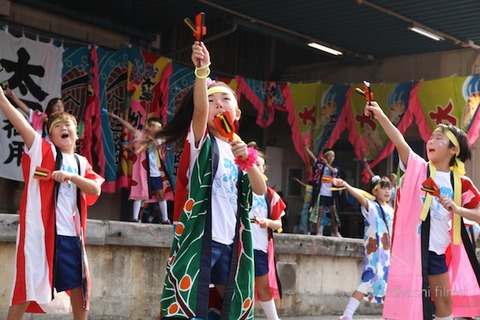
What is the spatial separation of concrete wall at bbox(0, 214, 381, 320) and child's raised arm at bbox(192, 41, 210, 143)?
2.80 meters

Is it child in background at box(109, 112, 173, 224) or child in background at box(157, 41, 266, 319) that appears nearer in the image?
child in background at box(157, 41, 266, 319)

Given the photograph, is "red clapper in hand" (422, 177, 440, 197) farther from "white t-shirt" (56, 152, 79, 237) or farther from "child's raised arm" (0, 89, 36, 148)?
"child's raised arm" (0, 89, 36, 148)

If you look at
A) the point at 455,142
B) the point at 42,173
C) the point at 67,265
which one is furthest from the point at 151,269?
the point at 455,142

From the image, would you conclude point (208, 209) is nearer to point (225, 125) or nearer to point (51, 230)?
point (225, 125)

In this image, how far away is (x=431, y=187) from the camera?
5914 mm

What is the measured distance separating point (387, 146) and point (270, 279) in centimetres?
799

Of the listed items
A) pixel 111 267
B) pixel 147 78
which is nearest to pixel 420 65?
pixel 147 78

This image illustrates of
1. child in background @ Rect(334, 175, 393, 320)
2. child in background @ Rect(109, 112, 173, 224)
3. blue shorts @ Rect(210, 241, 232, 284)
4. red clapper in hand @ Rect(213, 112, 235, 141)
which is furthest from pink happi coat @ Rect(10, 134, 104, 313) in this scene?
child in background @ Rect(109, 112, 173, 224)

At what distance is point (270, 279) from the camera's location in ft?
24.9

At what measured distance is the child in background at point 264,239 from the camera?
7102 millimetres

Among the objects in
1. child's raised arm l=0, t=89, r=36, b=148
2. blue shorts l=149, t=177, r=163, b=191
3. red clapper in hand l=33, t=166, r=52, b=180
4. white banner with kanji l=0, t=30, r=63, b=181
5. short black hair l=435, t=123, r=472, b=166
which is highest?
white banner with kanji l=0, t=30, r=63, b=181

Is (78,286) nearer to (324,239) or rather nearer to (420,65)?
(324,239)

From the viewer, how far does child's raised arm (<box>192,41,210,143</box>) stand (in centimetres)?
411

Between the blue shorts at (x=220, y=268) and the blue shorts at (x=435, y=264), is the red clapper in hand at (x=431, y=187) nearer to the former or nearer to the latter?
the blue shorts at (x=435, y=264)
